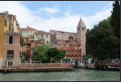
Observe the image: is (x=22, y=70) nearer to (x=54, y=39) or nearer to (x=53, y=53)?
(x=53, y=53)

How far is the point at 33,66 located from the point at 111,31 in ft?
50.6

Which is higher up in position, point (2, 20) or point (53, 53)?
point (2, 20)

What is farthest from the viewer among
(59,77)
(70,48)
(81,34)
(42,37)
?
(81,34)

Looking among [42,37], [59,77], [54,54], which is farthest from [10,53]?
[42,37]

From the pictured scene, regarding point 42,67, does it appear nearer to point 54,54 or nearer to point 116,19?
point 54,54

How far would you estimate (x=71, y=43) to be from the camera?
182ft

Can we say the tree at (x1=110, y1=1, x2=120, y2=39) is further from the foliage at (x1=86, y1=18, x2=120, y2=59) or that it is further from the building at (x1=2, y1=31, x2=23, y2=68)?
the building at (x1=2, y1=31, x2=23, y2=68)

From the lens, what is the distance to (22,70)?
86.6 feet

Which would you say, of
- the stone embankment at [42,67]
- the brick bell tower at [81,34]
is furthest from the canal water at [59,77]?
the brick bell tower at [81,34]

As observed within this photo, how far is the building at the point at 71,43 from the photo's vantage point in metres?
55.0

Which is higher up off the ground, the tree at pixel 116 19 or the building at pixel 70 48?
the tree at pixel 116 19

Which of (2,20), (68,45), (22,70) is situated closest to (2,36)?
(2,20)

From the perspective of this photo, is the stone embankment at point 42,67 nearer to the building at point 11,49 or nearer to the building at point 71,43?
the building at point 11,49

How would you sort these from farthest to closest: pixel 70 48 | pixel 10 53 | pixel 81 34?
pixel 81 34 < pixel 70 48 < pixel 10 53
